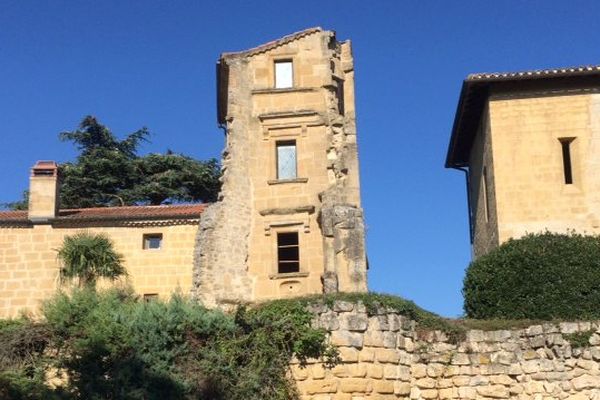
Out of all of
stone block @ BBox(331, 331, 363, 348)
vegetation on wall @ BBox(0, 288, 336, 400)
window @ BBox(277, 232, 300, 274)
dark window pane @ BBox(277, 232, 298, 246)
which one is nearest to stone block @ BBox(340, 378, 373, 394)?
vegetation on wall @ BBox(0, 288, 336, 400)

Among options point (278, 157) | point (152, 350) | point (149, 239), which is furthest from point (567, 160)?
point (152, 350)

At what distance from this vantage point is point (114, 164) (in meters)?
40.7

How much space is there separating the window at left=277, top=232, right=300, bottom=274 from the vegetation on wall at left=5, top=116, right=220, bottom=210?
13164mm

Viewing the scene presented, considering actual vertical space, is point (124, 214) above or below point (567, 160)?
below

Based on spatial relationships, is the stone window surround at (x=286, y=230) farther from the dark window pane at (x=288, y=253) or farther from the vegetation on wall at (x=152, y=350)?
the vegetation on wall at (x=152, y=350)

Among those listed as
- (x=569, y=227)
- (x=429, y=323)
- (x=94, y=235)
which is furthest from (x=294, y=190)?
(x=429, y=323)

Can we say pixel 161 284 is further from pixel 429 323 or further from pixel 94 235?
pixel 429 323

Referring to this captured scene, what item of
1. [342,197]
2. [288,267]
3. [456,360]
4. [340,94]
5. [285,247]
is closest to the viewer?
[456,360]

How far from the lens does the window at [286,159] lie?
93.4 ft

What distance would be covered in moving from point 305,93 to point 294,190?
316 centimetres

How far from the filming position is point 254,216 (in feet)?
91.8

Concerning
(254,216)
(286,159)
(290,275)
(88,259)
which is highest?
(286,159)

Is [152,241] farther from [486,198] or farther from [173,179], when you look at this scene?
[173,179]

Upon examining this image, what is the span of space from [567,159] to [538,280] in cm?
537
